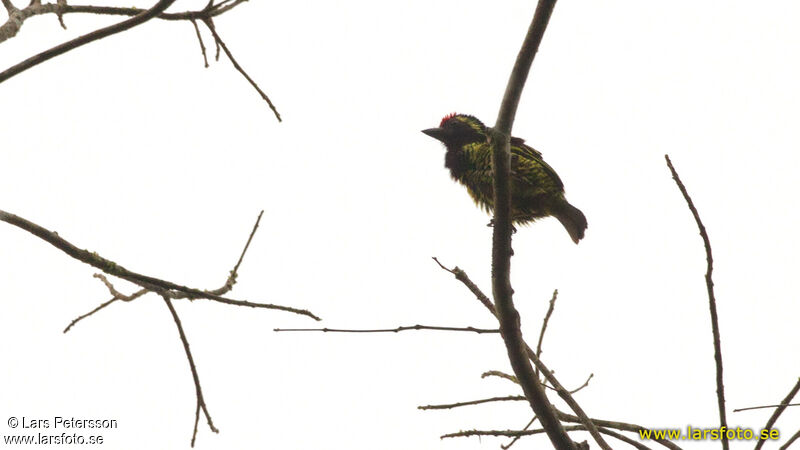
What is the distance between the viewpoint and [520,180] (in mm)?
5168

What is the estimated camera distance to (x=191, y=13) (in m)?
2.67

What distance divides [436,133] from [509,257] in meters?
3.34

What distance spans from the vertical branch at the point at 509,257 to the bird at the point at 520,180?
2472 millimetres

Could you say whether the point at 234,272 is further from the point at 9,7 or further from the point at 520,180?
the point at 520,180

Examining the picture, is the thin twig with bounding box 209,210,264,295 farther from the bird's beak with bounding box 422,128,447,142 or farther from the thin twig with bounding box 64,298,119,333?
the bird's beak with bounding box 422,128,447,142

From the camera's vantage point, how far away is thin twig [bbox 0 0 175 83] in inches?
76.3

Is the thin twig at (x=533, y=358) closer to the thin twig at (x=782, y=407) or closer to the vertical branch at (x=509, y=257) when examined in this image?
the vertical branch at (x=509, y=257)

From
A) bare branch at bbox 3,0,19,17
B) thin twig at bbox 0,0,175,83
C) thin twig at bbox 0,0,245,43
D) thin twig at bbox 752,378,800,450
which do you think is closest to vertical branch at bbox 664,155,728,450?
thin twig at bbox 752,378,800,450

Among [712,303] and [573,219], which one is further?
[573,219]

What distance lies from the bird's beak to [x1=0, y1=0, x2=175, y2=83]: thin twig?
154 inches

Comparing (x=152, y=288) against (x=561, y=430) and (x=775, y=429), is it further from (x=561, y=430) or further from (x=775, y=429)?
(x=775, y=429)

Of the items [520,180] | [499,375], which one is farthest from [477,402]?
[520,180]

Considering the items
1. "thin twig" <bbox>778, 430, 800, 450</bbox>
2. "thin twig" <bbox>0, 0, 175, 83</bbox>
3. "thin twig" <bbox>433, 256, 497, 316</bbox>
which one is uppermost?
"thin twig" <bbox>0, 0, 175, 83</bbox>

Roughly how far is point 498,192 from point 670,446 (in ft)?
3.10
